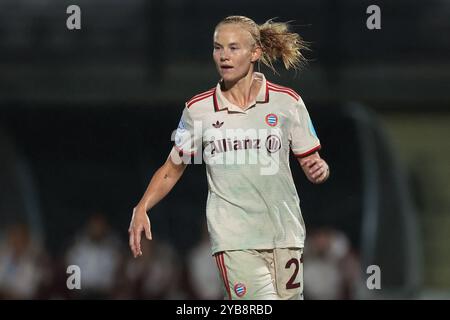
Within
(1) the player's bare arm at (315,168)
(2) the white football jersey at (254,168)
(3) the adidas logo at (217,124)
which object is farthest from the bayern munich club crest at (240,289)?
(3) the adidas logo at (217,124)

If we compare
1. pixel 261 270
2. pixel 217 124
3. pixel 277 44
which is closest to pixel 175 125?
pixel 277 44

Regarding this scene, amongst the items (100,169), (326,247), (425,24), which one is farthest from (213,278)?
(425,24)

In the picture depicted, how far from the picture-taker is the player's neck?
20.2 feet

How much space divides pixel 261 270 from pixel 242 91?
0.94 m

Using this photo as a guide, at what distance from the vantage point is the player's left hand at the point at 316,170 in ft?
19.8

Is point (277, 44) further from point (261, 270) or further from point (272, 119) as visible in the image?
point (261, 270)

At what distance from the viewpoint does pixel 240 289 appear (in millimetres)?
6121

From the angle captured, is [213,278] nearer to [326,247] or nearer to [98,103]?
[326,247]

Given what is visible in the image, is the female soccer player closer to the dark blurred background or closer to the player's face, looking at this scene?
the player's face

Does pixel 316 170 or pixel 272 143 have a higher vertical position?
pixel 272 143

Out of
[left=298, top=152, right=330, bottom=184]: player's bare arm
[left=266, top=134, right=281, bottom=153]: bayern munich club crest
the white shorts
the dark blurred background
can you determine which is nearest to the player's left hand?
[left=298, top=152, right=330, bottom=184]: player's bare arm
